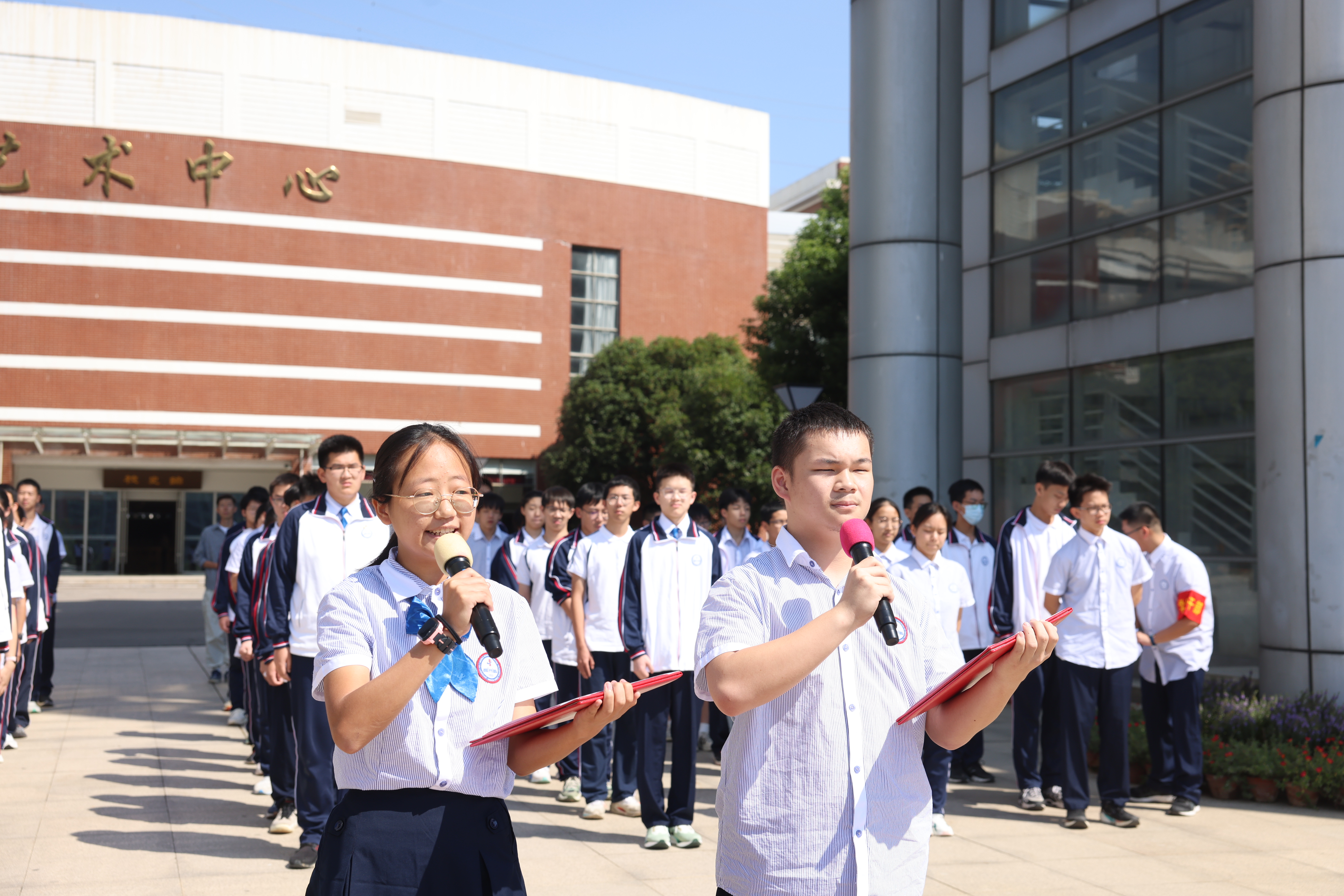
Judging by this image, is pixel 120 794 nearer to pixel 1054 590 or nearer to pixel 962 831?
pixel 962 831

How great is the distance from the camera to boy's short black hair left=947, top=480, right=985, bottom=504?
28.9 feet

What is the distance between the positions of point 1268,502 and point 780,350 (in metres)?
20.4

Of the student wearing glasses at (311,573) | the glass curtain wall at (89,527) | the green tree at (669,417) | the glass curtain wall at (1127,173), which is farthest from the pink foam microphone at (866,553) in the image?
the glass curtain wall at (89,527)

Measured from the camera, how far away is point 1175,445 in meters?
11.9

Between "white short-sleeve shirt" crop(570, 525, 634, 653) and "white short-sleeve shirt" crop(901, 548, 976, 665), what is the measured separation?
1.85 meters

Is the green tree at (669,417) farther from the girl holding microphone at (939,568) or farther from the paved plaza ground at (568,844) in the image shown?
the paved plaza ground at (568,844)

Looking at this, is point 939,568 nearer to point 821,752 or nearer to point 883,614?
point 821,752

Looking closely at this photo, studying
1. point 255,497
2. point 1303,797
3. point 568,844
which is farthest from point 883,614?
point 255,497

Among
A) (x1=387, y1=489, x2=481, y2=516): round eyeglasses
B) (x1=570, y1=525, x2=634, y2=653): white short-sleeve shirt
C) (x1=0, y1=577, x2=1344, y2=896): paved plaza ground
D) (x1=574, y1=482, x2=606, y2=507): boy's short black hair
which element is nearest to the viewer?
(x1=387, y1=489, x2=481, y2=516): round eyeglasses

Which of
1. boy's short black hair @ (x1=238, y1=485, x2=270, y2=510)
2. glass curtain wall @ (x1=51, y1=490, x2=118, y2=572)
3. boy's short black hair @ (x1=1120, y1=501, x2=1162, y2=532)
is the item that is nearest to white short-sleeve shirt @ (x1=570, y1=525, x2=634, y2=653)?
boy's short black hair @ (x1=1120, y1=501, x2=1162, y2=532)

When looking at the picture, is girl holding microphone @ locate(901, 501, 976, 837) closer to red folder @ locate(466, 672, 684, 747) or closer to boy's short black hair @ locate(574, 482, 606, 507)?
boy's short black hair @ locate(574, 482, 606, 507)

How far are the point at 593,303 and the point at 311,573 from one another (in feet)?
121

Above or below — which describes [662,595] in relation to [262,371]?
below

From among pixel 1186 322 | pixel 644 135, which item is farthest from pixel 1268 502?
pixel 644 135
